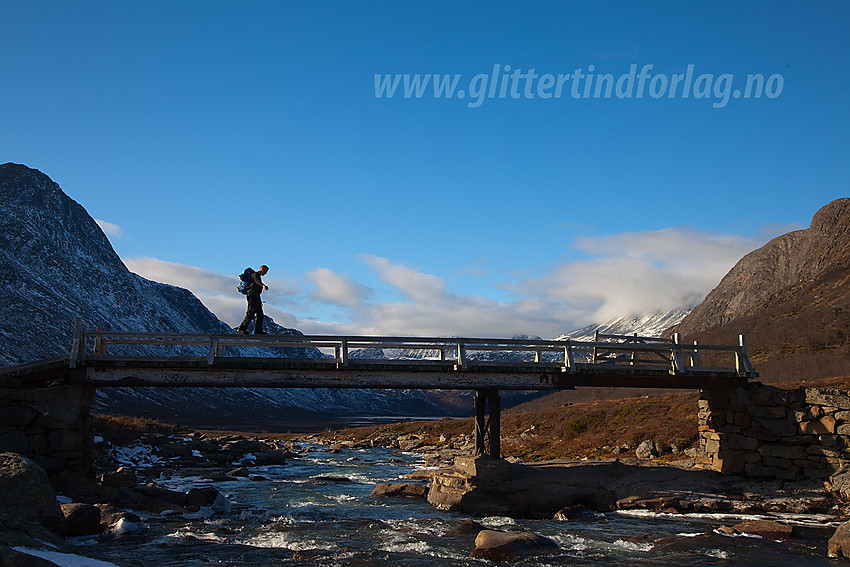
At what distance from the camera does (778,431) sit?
23.0 meters

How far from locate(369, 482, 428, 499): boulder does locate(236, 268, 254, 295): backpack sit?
11.4 meters

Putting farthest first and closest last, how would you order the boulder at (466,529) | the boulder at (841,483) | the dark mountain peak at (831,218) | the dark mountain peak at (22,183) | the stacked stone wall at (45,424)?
the dark mountain peak at (22,183) → the dark mountain peak at (831,218) → the boulder at (841,483) → the stacked stone wall at (45,424) → the boulder at (466,529)

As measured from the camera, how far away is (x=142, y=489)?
22750 millimetres

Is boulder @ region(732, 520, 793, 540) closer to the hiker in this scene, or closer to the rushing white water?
the rushing white water

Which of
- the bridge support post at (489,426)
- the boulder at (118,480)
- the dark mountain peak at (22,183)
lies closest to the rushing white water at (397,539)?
Answer: the bridge support post at (489,426)

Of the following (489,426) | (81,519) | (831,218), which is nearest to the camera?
(81,519)

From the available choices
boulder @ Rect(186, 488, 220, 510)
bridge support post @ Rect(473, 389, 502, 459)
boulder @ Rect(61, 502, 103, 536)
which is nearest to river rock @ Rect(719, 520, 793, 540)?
bridge support post @ Rect(473, 389, 502, 459)

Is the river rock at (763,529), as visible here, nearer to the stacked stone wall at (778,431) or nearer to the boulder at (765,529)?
the boulder at (765,529)

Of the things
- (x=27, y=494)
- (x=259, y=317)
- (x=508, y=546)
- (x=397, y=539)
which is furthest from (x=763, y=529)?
(x=27, y=494)

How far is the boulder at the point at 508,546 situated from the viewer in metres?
15.7

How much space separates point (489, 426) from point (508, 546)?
26.7ft

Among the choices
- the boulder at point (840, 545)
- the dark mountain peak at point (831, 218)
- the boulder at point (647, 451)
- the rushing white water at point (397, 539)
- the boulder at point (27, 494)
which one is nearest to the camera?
the boulder at point (27, 494)

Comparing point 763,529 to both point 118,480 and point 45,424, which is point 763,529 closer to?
point 45,424

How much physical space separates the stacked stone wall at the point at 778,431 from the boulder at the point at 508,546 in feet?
35.8
